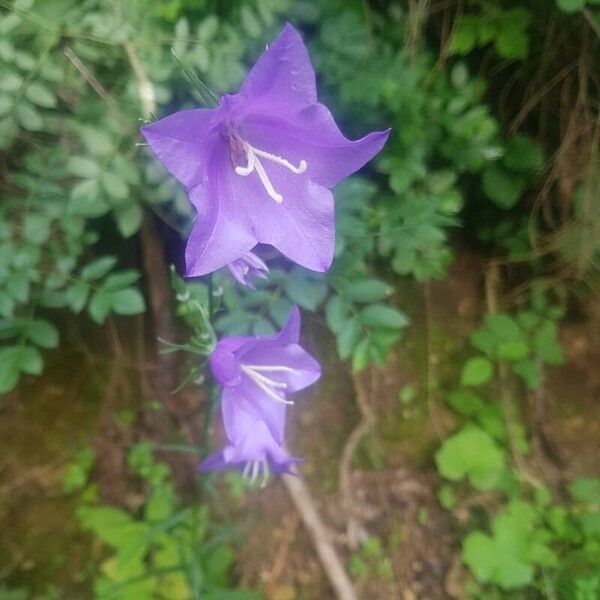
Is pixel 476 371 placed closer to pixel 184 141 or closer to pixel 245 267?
pixel 245 267

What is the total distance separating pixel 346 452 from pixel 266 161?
1.43 m

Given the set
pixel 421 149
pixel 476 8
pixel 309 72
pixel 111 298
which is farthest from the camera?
pixel 476 8

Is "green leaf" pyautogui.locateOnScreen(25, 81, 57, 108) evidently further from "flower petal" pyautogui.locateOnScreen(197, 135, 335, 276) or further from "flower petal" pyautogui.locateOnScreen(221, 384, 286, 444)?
→ "flower petal" pyautogui.locateOnScreen(221, 384, 286, 444)

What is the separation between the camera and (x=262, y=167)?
40.2 inches

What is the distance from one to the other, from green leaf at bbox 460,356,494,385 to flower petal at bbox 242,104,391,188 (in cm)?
144

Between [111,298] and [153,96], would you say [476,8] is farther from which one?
[111,298]

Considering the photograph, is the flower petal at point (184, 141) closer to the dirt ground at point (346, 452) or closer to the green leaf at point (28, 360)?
the green leaf at point (28, 360)

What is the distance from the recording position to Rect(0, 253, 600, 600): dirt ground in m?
2.00

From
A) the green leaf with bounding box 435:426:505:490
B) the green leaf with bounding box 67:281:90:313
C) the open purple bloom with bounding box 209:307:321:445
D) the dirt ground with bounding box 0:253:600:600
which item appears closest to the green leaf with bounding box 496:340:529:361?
the dirt ground with bounding box 0:253:600:600

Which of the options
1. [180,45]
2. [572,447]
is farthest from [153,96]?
[572,447]

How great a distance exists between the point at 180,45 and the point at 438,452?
1503 mm

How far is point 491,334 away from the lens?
2.31 metres

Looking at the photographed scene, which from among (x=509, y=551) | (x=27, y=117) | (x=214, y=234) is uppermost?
(x=27, y=117)

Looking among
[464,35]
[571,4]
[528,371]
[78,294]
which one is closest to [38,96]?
[78,294]
